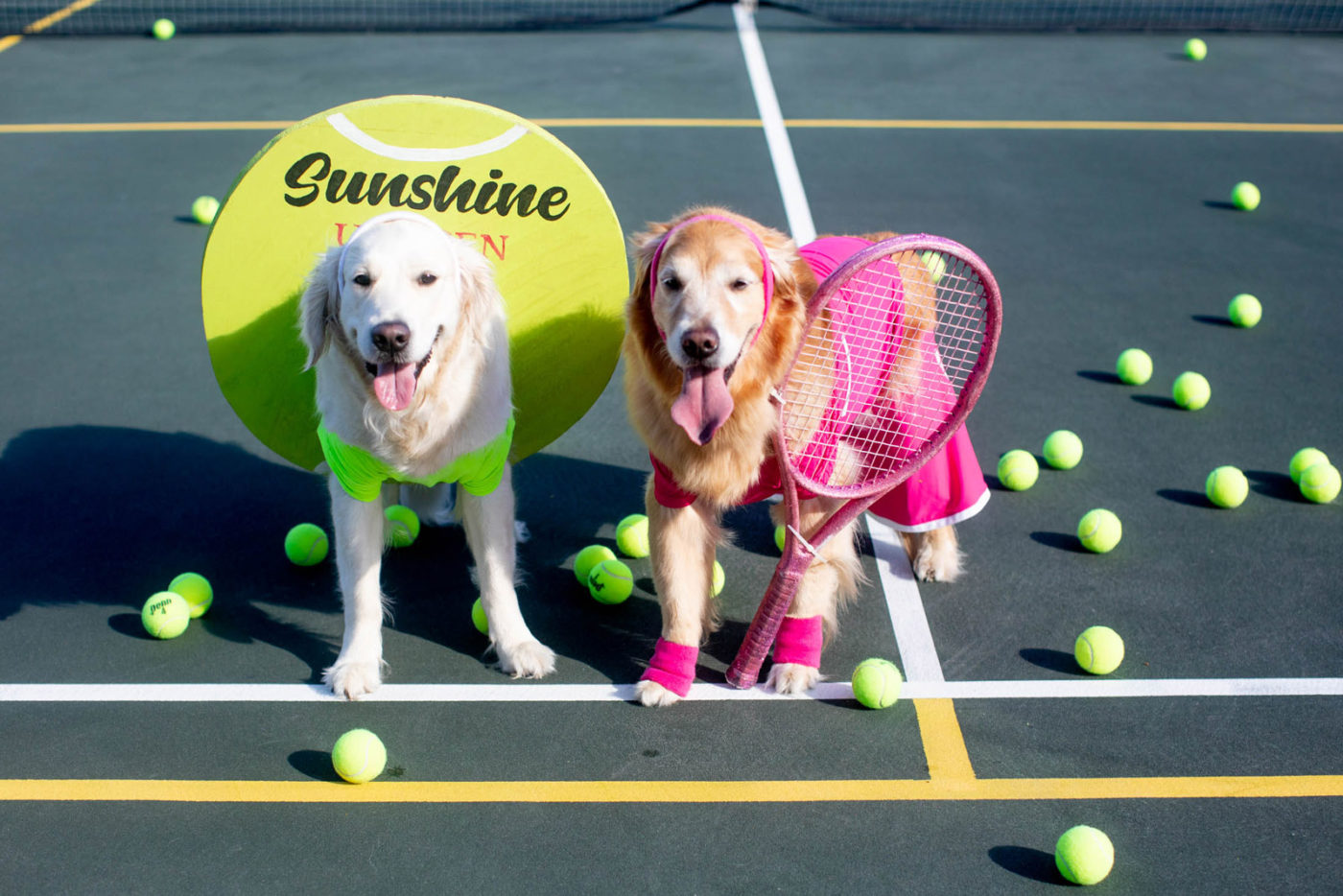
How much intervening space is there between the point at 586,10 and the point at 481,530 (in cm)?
1249

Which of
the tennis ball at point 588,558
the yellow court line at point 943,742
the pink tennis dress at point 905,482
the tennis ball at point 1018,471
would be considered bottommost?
the yellow court line at point 943,742

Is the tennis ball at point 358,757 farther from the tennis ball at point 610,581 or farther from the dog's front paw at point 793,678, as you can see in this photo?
the dog's front paw at point 793,678

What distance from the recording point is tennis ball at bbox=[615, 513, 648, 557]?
18.4 ft

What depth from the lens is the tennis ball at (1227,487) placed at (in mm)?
5891

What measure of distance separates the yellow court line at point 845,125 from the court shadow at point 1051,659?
24.7 feet

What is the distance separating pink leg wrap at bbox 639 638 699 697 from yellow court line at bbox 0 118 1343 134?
779 centimetres

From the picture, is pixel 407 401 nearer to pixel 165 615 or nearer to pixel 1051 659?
pixel 165 615

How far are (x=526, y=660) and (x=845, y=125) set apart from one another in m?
8.14

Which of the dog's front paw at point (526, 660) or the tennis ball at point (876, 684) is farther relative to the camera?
the dog's front paw at point (526, 660)

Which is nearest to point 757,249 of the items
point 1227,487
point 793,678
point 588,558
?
point 793,678

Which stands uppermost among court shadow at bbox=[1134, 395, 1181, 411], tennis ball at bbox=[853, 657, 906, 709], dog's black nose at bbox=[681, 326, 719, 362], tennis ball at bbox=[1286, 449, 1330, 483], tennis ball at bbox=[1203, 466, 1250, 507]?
court shadow at bbox=[1134, 395, 1181, 411]

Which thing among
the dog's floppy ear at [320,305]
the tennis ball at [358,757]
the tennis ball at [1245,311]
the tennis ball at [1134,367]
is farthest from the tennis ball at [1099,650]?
the tennis ball at [1245,311]

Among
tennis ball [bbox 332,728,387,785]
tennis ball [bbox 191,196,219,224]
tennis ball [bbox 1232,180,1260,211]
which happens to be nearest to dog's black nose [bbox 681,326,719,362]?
tennis ball [bbox 332,728,387,785]

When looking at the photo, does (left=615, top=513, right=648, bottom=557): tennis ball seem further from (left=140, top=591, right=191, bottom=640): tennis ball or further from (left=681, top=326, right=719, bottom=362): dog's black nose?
(left=140, top=591, right=191, bottom=640): tennis ball
